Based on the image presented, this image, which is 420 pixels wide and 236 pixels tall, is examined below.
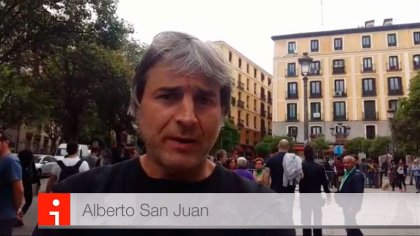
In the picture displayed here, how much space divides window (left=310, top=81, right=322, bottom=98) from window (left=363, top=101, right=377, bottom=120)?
0.11 metres

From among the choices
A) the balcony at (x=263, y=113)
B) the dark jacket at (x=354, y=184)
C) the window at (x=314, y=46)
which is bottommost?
the dark jacket at (x=354, y=184)

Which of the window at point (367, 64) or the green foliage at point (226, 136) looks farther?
the window at point (367, 64)

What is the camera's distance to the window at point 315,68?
0.99 m

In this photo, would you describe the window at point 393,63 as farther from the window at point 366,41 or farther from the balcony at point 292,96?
the balcony at point 292,96

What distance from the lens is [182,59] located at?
398 mm

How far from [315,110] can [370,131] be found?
15 cm

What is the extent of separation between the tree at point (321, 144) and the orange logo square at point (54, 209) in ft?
2.32

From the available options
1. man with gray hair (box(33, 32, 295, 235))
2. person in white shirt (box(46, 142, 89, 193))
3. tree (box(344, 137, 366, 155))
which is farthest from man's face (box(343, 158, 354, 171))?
man with gray hair (box(33, 32, 295, 235))

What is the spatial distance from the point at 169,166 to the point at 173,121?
0.05 meters

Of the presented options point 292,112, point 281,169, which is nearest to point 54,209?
point 292,112

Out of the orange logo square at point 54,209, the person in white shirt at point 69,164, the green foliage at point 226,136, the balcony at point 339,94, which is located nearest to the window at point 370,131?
the balcony at point 339,94

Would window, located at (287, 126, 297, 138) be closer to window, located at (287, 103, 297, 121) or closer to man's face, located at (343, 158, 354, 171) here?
Result: window, located at (287, 103, 297, 121)

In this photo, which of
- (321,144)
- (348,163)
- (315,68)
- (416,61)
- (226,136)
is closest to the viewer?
(226,136)

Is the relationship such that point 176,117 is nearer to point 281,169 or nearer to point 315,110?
point 315,110
